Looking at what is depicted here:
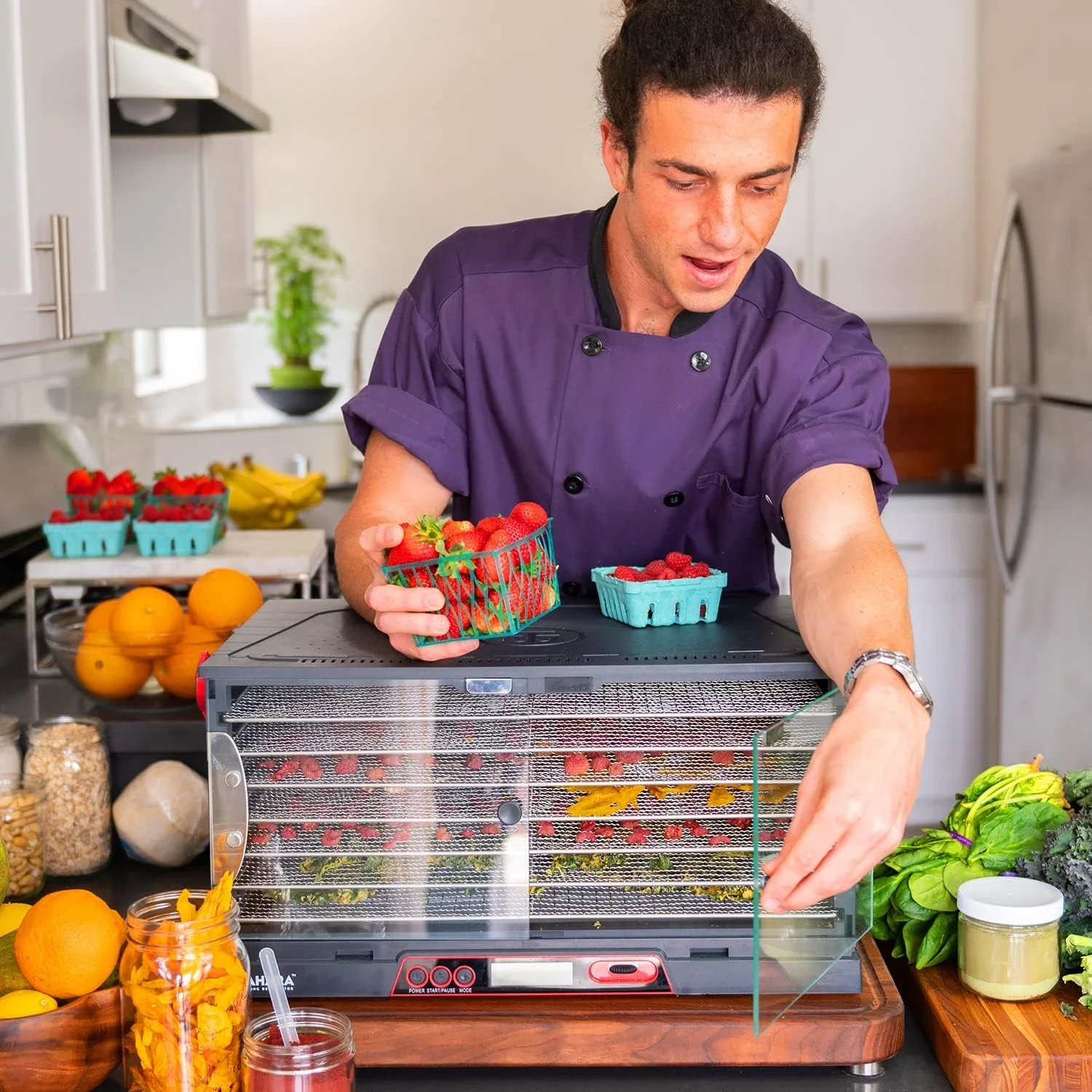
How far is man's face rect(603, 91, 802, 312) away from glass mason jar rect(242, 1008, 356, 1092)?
0.71 meters

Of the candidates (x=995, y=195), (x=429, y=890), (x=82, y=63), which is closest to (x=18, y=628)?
(x=82, y=63)

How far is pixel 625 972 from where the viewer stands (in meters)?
1.08

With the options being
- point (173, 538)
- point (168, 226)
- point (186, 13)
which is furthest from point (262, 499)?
point (186, 13)

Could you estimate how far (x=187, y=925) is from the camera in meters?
0.95

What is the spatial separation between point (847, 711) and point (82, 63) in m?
1.55

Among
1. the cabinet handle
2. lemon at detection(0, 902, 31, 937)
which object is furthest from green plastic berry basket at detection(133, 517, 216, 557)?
lemon at detection(0, 902, 31, 937)

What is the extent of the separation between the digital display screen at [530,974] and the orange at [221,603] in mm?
640

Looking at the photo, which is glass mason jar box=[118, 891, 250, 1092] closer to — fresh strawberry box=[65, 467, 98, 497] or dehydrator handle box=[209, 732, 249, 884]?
dehydrator handle box=[209, 732, 249, 884]

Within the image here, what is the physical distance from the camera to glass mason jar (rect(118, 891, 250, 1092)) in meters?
0.95

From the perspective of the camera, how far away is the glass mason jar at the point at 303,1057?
0.91 m

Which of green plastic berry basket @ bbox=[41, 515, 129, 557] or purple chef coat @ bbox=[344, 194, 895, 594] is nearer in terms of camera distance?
purple chef coat @ bbox=[344, 194, 895, 594]

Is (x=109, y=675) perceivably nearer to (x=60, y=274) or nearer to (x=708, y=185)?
(x=60, y=274)

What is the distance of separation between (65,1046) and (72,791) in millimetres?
418

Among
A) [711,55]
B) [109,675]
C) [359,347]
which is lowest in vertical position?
[109,675]
